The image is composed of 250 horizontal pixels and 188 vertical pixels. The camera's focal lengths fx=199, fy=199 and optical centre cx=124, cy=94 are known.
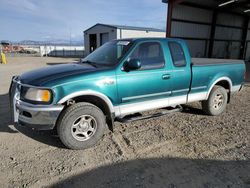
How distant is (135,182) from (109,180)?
352 millimetres

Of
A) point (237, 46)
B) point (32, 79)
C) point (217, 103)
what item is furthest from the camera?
point (237, 46)

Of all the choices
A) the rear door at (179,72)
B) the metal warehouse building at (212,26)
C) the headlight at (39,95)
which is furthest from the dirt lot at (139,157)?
the metal warehouse building at (212,26)

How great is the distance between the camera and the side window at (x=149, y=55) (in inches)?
154

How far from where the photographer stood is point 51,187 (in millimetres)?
2553

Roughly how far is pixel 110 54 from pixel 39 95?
5.59 ft

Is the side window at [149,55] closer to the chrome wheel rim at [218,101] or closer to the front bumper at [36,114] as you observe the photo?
the front bumper at [36,114]

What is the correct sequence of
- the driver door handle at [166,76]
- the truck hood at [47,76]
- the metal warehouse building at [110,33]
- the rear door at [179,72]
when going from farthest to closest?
the metal warehouse building at [110,33] < the rear door at [179,72] < the driver door handle at [166,76] < the truck hood at [47,76]

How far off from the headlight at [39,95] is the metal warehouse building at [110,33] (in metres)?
20.5

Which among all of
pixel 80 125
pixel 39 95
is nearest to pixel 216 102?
pixel 80 125

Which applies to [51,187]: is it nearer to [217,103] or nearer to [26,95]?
[26,95]

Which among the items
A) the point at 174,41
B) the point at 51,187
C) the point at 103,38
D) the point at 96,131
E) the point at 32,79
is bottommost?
the point at 51,187

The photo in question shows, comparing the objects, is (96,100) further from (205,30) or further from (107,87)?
(205,30)

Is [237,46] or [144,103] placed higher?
[237,46]

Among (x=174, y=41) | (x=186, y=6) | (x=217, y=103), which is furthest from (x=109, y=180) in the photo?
(x=186, y=6)
